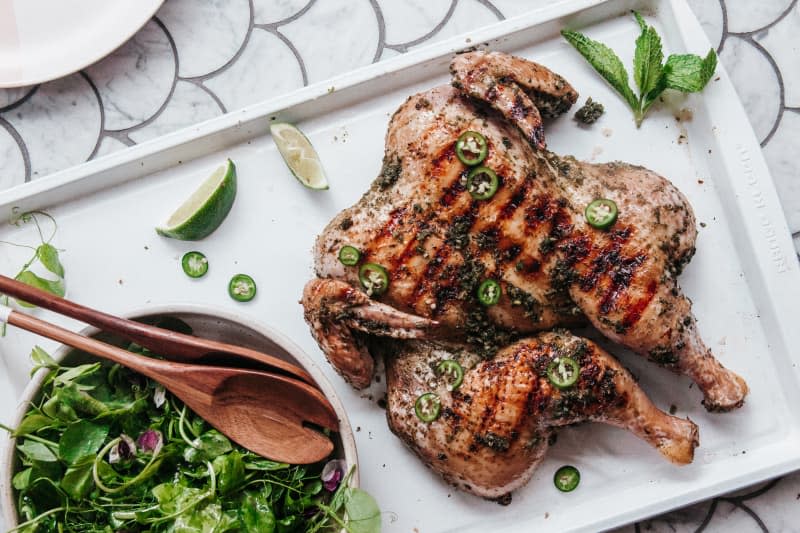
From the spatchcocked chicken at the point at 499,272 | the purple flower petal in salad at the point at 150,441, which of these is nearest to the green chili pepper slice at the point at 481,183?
the spatchcocked chicken at the point at 499,272

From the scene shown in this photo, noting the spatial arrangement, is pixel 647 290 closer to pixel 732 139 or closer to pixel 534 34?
pixel 732 139

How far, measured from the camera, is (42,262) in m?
2.95

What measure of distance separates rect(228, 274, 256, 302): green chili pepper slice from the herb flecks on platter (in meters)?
0.66

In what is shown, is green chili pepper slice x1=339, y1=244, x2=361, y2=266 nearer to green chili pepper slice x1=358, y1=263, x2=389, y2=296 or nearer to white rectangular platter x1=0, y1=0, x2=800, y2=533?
green chili pepper slice x1=358, y1=263, x2=389, y2=296

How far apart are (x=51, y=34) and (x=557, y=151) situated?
82.4 inches

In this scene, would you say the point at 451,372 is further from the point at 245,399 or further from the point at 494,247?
the point at 245,399

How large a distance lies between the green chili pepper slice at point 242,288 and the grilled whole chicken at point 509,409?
23.8 inches

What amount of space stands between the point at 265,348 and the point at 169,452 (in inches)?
18.4

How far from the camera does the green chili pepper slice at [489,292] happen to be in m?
2.63

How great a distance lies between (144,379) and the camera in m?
2.78

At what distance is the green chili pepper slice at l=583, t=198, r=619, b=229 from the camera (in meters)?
2.62

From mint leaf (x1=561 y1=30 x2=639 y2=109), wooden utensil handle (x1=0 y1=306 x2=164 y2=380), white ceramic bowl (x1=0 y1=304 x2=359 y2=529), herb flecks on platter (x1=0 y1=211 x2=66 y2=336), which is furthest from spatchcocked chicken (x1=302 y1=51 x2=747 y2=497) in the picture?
herb flecks on platter (x1=0 y1=211 x2=66 y2=336)

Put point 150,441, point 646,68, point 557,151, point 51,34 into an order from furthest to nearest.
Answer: point 51,34 → point 557,151 → point 646,68 → point 150,441

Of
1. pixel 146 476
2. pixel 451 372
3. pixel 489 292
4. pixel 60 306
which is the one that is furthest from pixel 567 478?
pixel 60 306
